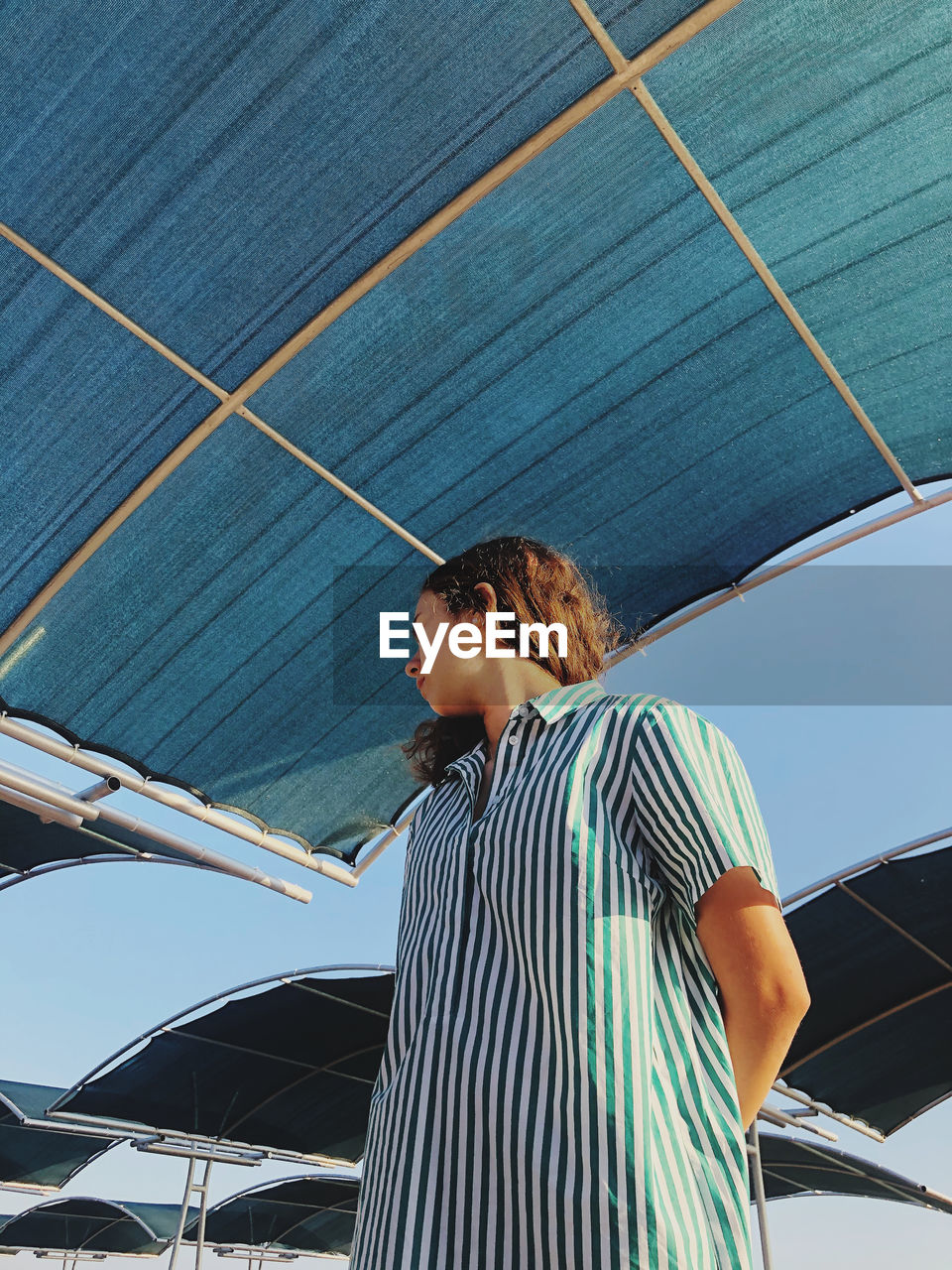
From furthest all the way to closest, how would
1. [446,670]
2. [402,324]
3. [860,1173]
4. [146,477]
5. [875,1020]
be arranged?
1. [860,1173]
2. [875,1020]
3. [146,477]
4. [402,324]
5. [446,670]

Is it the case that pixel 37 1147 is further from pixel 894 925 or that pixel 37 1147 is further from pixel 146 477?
pixel 146 477

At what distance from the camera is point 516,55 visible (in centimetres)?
450

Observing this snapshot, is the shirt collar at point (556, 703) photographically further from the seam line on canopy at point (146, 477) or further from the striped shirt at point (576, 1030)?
the seam line on canopy at point (146, 477)

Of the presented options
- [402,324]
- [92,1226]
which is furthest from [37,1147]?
[402,324]

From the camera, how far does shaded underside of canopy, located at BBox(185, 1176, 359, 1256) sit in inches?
1156

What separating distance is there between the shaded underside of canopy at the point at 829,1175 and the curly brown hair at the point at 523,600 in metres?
18.8

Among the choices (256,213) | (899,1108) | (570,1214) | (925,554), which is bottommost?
(570,1214)

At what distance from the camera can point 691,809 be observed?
167cm

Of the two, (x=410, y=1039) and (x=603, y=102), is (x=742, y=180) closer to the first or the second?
(x=603, y=102)

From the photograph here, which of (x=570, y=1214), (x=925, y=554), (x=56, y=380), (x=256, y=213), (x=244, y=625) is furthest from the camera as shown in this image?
(x=925, y=554)

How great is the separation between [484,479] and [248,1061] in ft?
43.2

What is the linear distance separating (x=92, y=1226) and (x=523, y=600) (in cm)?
4028

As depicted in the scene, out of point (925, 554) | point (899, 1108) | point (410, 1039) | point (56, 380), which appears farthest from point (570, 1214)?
point (899, 1108)

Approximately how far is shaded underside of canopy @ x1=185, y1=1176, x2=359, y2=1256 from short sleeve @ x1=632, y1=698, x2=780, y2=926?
28421 mm
